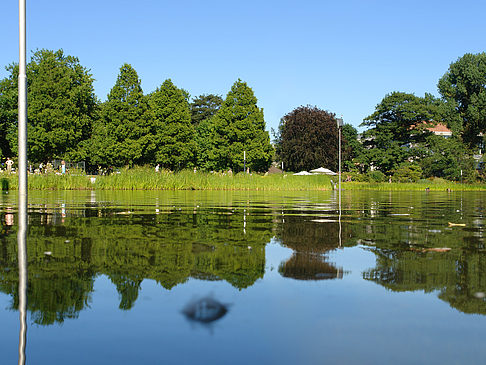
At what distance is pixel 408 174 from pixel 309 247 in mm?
60649

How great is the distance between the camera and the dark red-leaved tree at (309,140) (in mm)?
71188

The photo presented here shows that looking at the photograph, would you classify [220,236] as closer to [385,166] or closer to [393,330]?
[393,330]

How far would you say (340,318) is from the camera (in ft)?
10.1

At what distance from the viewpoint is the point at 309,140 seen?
2808 inches

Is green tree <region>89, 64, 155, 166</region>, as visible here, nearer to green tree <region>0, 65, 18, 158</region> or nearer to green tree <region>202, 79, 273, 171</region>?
green tree <region>202, 79, 273, 171</region>

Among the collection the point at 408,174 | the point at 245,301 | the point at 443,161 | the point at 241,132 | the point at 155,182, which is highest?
the point at 241,132

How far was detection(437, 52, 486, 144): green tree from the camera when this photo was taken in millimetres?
84750

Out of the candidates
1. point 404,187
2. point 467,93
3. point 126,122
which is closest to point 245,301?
point 404,187

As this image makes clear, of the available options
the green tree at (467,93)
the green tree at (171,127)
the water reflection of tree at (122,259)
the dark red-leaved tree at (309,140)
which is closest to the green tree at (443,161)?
the dark red-leaved tree at (309,140)

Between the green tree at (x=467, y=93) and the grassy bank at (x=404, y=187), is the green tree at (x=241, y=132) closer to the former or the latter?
the grassy bank at (x=404, y=187)

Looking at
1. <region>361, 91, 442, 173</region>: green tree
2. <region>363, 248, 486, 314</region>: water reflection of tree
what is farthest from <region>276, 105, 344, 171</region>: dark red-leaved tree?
<region>363, 248, 486, 314</region>: water reflection of tree

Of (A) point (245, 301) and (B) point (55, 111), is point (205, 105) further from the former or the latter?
(A) point (245, 301)

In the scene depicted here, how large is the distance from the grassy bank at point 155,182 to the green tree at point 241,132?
23.7m

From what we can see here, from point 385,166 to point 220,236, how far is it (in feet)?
214
